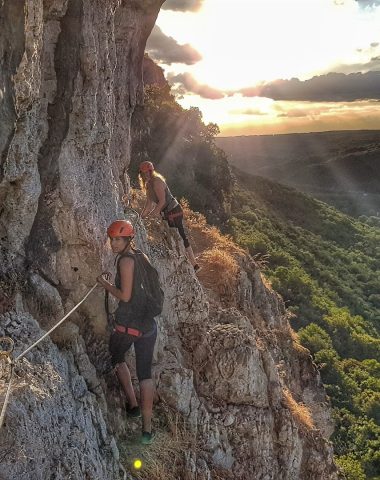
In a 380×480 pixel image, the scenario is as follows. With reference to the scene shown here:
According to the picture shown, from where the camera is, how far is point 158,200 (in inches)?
382

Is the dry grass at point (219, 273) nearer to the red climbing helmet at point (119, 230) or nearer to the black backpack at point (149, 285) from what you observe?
the black backpack at point (149, 285)

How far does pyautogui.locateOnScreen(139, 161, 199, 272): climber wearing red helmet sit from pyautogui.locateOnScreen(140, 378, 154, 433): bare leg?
4205 mm

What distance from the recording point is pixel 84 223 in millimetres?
6707

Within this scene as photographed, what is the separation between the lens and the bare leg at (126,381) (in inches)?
241

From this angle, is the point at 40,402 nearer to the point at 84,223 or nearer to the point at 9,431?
the point at 9,431

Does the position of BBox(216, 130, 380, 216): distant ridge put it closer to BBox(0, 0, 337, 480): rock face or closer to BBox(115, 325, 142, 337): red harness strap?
BBox(0, 0, 337, 480): rock face

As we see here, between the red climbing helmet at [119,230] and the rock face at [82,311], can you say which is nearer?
the rock face at [82,311]

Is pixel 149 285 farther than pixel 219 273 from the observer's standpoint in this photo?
No

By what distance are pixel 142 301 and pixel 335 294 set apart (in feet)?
115

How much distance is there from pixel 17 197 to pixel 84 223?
1043mm

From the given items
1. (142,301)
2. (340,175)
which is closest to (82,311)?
(142,301)

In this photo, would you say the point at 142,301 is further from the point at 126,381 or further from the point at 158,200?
the point at 158,200

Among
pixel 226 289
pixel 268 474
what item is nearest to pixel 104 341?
pixel 268 474

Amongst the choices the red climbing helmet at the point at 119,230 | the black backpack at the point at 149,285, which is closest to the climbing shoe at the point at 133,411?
the black backpack at the point at 149,285
